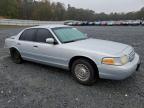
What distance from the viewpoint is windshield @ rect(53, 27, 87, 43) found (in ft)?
16.1

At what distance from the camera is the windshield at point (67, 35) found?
4893 mm

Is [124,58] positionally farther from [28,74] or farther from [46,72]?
[28,74]

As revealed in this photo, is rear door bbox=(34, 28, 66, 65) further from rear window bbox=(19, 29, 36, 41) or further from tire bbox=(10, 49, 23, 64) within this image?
tire bbox=(10, 49, 23, 64)

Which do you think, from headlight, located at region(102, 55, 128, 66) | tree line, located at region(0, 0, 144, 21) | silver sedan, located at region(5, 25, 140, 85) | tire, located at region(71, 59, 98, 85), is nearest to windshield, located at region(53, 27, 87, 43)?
silver sedan, located at region(5, 25, 140, 85)

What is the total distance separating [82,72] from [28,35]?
2592 mm

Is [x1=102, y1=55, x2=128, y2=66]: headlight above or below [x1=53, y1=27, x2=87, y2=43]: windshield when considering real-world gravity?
below

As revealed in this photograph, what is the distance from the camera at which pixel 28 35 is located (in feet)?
18.9

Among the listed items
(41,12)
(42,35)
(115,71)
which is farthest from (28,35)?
(41,12)

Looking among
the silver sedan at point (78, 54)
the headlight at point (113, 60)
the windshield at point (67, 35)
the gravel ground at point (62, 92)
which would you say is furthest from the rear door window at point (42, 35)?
the headlight at point (113, 60)

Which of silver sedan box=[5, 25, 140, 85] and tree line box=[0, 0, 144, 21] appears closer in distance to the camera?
silver sedan box=[5, 25, 140, 85]

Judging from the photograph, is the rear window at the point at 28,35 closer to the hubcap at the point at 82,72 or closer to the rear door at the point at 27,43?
the rear door at the point at 27,43

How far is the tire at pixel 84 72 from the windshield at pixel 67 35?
88 cm

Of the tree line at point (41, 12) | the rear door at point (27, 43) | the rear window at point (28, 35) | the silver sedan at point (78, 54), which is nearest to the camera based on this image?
the silver sedan at point (78, 54)

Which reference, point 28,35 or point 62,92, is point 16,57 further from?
point 62,92
